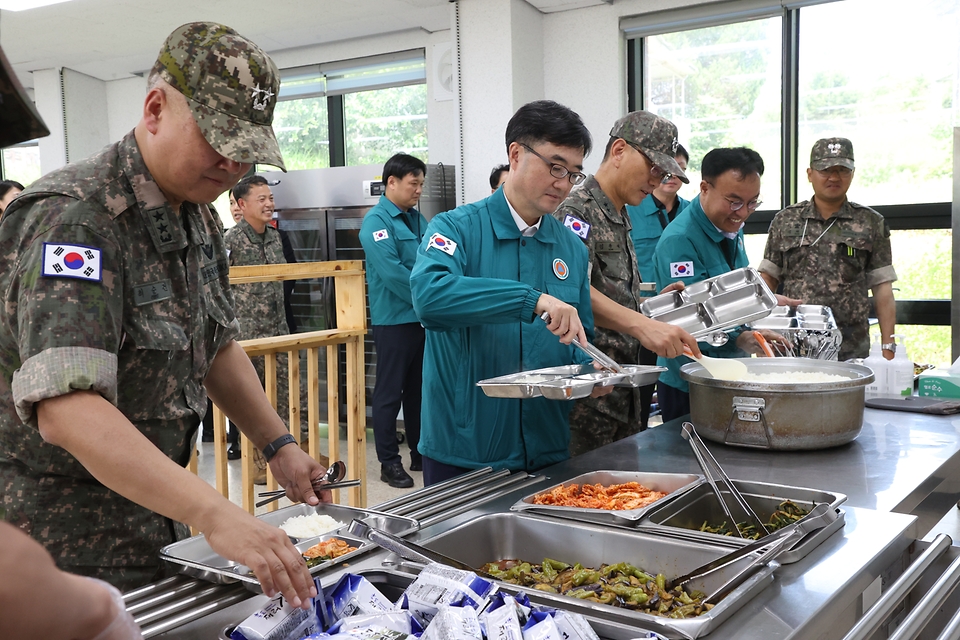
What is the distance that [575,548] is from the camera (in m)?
1.43

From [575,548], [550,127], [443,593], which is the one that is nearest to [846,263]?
[550,127]

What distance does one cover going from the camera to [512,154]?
2014 millimetres

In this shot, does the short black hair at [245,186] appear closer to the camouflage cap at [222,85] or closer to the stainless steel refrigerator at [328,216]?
the stainless steel refrigerator at [328,216]

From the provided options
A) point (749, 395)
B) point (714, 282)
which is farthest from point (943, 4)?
point (749, 395)

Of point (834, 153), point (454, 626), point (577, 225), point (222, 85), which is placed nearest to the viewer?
point (454, 626)

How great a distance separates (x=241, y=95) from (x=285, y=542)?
2.10 feet

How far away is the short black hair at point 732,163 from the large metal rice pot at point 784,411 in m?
1.14

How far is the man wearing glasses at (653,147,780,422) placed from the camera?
111 inches

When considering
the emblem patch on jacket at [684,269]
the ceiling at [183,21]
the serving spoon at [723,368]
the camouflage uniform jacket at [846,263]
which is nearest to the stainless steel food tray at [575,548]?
the serving spoon at [723,368]

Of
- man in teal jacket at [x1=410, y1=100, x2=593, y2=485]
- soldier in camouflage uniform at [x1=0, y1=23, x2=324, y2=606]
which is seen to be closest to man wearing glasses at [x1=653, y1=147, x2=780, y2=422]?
man in teal jacket at [x1=410, y1=100, x2=593, y2=485]

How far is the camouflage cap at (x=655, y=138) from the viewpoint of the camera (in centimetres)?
250

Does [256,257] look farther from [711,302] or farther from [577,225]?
[711,302]

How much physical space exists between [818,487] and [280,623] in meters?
1.22

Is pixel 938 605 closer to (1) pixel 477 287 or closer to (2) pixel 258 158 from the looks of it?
(1) pixel 477 287
